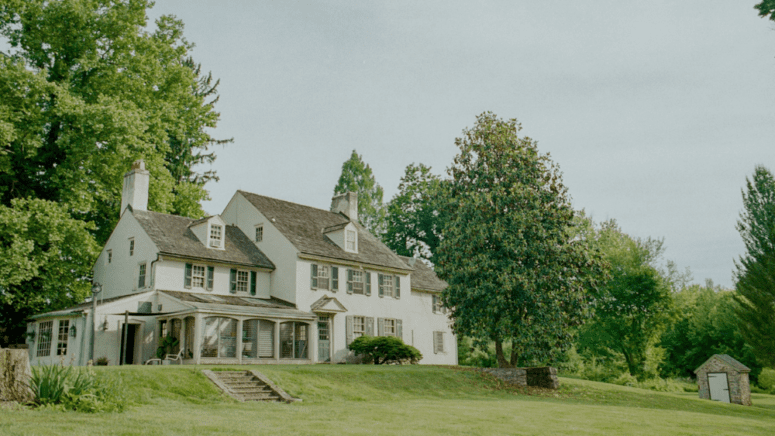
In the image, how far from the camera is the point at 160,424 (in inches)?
406

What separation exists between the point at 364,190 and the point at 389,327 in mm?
23890

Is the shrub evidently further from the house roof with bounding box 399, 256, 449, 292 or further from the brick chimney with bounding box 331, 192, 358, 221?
the brick chimney with bounding box 331, 192, 358, 221

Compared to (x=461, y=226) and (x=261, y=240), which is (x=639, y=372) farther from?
(x=261, y=240)

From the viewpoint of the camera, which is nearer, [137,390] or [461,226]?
[137,390]

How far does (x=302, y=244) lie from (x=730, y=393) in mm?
23980

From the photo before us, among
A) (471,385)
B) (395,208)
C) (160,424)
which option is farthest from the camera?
(395,208)

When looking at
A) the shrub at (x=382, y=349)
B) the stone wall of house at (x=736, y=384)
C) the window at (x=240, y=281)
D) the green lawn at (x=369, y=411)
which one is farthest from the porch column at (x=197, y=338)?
the stone wall of house at (x=736, y=384)

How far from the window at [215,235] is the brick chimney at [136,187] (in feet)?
11.6

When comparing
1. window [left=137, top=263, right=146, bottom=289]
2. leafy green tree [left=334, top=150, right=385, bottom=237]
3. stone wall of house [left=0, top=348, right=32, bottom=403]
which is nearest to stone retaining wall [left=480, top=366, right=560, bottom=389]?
window [left=137, top=263, right=146, bottom=289]

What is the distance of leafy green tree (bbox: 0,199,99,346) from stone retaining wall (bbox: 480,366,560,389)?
791 inches

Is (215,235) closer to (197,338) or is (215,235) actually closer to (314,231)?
(314,231)

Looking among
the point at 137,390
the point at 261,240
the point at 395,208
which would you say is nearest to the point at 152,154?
the point at 261,240

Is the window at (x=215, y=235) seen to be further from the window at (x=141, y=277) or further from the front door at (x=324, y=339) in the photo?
the front door at (x=324, y=339)

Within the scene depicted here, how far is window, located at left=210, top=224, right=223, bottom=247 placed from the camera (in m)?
30.7
